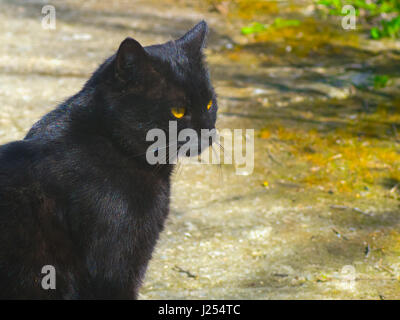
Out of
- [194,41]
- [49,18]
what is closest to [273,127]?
[194,41]

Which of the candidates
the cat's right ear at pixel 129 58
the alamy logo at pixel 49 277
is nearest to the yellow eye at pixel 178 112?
the cat's right ear at pixel 129 58

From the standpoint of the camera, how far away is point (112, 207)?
7.60 feet

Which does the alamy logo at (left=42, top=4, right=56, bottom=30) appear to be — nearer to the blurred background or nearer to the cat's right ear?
the blurred background

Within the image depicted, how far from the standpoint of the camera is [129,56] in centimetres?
229

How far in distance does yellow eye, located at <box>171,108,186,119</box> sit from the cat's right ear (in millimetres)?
225

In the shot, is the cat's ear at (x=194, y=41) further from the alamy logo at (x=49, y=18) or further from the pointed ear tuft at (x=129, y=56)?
the alamy logo at (x=49, y=18)

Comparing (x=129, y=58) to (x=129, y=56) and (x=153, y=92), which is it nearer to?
(x=129, y=56)

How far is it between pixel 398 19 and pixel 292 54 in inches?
39.4

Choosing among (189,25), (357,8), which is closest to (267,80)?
(189,25)

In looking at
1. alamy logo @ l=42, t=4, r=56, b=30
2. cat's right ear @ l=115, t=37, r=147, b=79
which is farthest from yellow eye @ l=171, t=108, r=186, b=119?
alamy logo @ l=42, t=4, r=56, b=30

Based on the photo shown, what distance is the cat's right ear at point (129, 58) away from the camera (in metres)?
2.25

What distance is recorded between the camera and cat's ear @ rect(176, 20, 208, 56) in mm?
2631

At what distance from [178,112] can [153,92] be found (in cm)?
13
